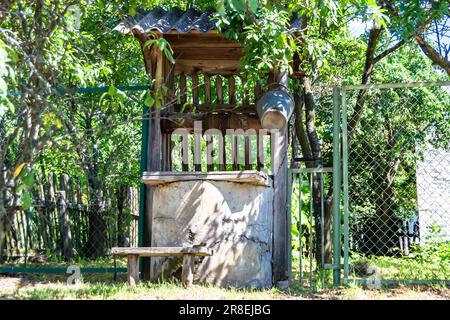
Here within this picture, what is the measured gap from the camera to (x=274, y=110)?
19.8 feet

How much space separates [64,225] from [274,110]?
3581mm

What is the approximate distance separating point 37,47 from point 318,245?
574cm

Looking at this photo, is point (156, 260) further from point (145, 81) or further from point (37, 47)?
point (145, 81)

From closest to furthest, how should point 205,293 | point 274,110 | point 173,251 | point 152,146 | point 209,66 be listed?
1. point 205,293
2. point 173,251
3. point 274,110
4. point 152,146
5. point 209,66

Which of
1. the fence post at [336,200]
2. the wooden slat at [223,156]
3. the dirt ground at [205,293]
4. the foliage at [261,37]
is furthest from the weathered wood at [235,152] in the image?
the dirt ground at [205,293]

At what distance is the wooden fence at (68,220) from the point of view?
792 centimetres

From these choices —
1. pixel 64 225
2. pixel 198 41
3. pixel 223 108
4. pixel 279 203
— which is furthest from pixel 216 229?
pixel 64 225

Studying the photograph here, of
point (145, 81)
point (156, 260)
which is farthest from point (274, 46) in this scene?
point (145, 81)

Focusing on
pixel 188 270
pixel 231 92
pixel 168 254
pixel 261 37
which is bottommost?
pixel 188 270

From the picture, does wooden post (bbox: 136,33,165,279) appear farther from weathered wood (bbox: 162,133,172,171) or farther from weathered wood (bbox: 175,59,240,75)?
weathered wood (bbox: 175,59,240,75)

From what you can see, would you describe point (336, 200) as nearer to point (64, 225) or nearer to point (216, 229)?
point (216, 229)

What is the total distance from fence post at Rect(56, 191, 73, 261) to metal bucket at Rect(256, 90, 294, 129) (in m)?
3.22

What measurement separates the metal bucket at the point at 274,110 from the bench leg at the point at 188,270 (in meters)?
1.67

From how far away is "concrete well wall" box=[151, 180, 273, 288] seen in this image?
550 centimetres
